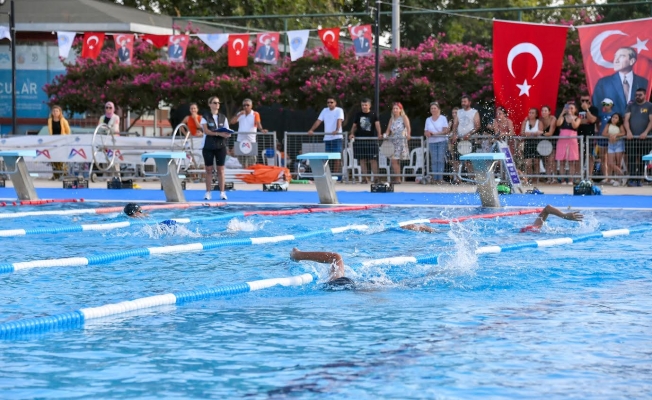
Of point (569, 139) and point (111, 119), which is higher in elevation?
point (111, 119)

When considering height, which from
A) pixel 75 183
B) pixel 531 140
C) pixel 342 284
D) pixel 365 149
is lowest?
pixel 342 284

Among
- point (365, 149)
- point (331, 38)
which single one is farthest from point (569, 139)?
point (331, 38)

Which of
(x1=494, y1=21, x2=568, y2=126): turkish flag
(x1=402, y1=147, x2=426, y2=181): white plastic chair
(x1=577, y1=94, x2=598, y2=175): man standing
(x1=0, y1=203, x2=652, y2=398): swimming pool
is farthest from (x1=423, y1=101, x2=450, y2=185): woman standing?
(x1=0, y1=203, x2=652, y2=398): swimming pool

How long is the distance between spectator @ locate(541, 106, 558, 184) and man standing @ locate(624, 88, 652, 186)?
126 cm

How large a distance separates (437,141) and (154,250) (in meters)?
10.2

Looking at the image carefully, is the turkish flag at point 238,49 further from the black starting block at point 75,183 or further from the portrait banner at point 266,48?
the black starting block at point 75,183

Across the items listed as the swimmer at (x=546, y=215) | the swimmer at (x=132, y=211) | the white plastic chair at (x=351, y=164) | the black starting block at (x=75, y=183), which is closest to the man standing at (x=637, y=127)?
the white plastic chair at (x=351, y=164)

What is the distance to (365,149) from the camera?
20.4 metres

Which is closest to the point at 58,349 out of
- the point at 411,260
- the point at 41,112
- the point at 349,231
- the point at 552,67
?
the point at 411,260

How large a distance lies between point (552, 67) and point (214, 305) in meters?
14.1

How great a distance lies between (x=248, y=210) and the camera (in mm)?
15719

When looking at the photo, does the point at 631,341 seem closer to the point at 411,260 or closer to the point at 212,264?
the point at 411,260

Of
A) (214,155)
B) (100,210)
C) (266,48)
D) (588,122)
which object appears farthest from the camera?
(266,48)

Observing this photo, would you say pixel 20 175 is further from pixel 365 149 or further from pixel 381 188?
pixel 365 149
